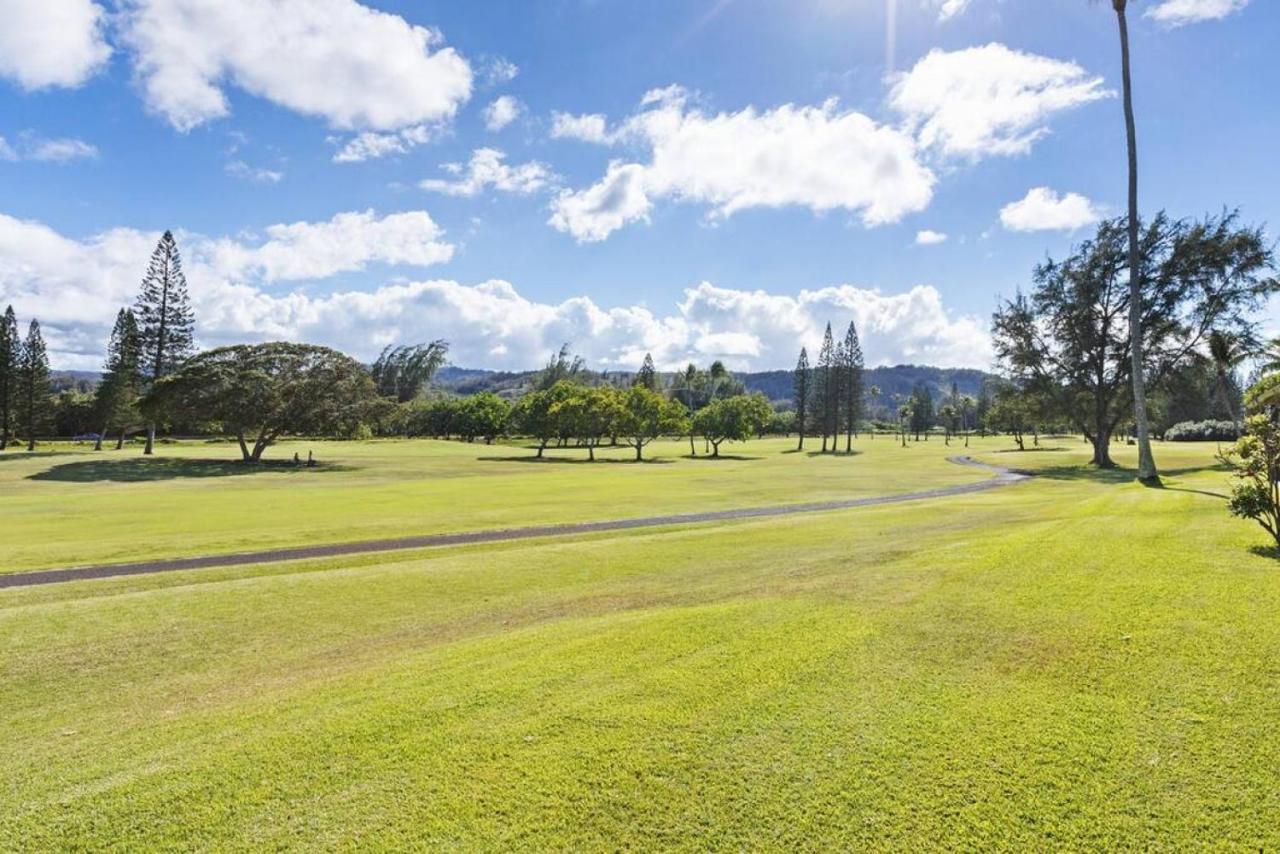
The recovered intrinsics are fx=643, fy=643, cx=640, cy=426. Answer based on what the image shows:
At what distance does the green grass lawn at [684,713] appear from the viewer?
4457 millimetres

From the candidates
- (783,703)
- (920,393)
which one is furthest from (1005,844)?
(920,393)

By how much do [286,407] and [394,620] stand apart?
54732 millimetres

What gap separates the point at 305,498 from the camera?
32.5 m

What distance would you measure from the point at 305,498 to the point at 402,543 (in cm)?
1622

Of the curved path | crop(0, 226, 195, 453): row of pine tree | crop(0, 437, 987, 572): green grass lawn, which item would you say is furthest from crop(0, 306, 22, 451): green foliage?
the curved path

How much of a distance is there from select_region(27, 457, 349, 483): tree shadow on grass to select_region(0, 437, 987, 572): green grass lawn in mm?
105

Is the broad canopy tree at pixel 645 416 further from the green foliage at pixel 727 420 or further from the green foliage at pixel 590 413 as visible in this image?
the green foliage at pixel 727 420

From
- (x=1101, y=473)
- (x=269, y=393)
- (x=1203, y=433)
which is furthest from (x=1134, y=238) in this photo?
(x=1203, y=433)

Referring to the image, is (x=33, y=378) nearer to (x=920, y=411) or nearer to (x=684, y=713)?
(x=684, y=713)

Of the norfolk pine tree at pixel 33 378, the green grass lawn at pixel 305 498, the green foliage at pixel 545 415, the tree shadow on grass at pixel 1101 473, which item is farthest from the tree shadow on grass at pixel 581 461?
the norfolk pine tree at pixel 33 378

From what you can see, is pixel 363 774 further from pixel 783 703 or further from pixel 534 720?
pixel 783 703

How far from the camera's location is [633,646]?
25.3ft

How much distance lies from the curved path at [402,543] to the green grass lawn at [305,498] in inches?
36.3

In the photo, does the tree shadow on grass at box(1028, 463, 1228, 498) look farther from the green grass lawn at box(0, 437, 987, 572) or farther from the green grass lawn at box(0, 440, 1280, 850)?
the green grass lawn at box(0, 440, 1280, 850)
